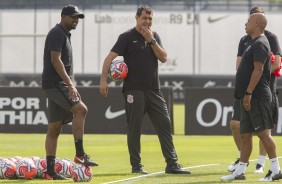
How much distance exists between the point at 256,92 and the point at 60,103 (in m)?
2.55

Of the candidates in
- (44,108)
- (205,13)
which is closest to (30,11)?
(205,13)

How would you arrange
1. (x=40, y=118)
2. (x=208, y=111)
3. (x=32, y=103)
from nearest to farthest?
(x=208, y=111), (x=40, y=118), (x=32, y=103)

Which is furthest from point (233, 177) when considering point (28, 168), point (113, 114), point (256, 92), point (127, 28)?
point (127, 28)

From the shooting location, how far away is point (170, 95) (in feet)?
79.5

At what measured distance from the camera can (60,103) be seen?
Answer: 14.2 m

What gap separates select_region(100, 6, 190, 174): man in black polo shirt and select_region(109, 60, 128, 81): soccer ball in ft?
0.24

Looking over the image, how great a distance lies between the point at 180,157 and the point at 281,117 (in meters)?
5.56

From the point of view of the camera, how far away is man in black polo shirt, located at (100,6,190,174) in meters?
14.9

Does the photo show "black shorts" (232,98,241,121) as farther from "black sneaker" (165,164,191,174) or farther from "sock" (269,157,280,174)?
"sock" (269,157,280,174)

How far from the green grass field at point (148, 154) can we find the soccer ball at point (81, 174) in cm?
14

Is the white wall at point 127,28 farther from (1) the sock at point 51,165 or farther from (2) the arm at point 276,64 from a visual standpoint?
(1) the sock at point 51,165

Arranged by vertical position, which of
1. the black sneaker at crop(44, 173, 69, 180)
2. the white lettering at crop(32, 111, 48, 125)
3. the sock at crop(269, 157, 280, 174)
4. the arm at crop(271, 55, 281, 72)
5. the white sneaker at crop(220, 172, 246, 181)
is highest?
the arm at crop(271, 55, 281, 72)

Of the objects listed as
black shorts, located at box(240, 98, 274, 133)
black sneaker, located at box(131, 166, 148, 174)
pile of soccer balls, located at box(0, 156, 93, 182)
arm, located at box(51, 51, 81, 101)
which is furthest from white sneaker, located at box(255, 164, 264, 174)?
arm, located at box(51, 51, 81, 101)

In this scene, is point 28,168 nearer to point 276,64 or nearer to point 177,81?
point 276,64
